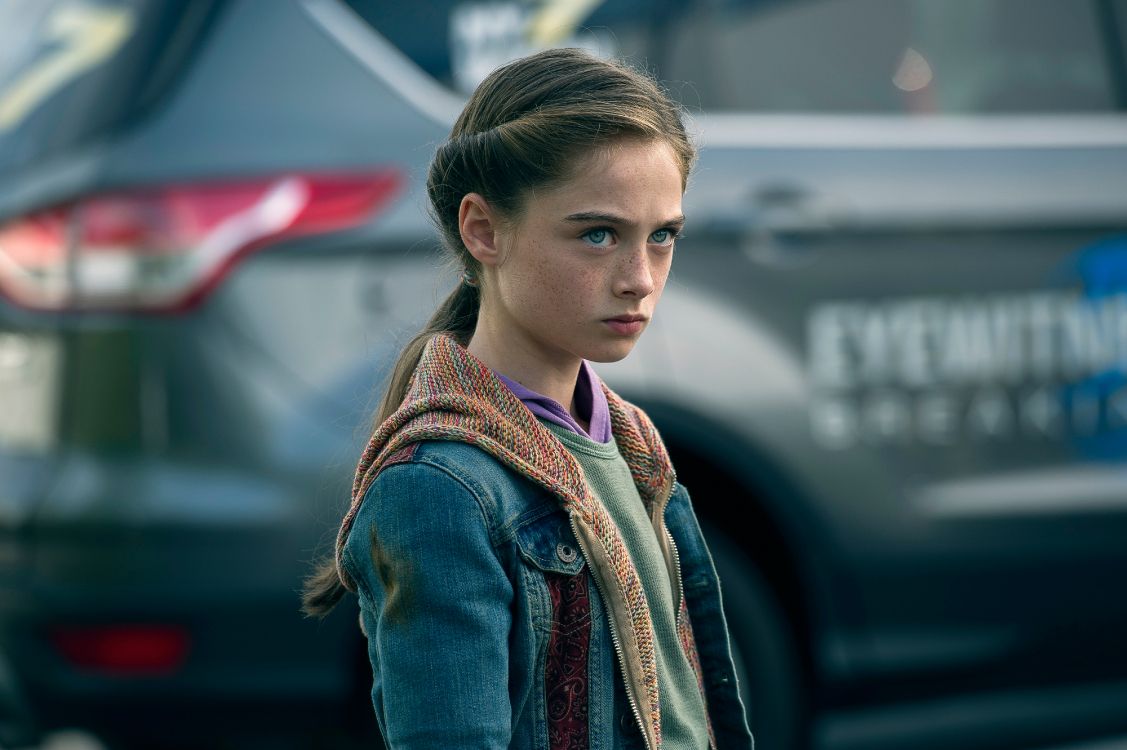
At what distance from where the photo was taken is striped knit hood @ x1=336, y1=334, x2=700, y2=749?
1466 millimetres

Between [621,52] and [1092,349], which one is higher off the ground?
[621,52]

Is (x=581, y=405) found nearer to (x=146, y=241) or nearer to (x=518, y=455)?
(x=518, y=455)

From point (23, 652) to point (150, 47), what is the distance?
1.15m

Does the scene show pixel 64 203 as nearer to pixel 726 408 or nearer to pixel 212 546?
pixel 212 546

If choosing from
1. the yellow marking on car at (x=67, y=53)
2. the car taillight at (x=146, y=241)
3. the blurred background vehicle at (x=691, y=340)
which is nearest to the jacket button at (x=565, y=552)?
the blurred background vehicle at (x=691, y=340)

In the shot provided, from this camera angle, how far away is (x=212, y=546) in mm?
2869

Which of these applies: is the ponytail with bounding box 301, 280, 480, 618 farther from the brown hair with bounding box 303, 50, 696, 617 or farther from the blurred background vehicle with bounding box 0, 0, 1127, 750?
the blurred background vehicle with bounding box 0, 0, 1127, 750

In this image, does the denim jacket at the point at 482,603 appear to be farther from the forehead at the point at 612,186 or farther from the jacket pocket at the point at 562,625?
the forehead at the point at 612,186

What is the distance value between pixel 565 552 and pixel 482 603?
117 millimetres

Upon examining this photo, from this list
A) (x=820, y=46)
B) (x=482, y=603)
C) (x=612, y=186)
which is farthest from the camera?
(x=820, y=46)

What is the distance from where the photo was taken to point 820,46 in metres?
3.37

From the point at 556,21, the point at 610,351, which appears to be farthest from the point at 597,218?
the point at 556,21

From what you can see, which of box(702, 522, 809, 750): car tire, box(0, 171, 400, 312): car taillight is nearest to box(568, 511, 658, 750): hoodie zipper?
box(0, 171, 400, 312): car taillight

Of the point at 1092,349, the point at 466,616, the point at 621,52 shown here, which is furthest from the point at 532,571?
the point at 1092,349
